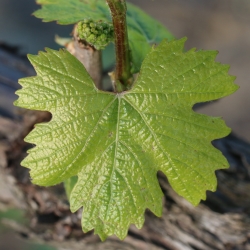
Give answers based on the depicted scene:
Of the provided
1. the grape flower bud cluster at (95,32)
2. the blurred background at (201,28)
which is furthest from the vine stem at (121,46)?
the blurred background at (201,28)

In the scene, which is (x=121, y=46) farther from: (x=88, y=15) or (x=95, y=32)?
(x=88, y=15)

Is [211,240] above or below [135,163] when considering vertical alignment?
below

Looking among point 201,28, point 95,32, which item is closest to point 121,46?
point 95,32

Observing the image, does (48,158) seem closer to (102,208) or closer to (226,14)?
(102,208)

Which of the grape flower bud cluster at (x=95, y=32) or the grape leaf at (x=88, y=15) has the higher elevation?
the grape flower bud cluster at (x=95, y=32)

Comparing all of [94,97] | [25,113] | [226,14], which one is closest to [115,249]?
[25,113]

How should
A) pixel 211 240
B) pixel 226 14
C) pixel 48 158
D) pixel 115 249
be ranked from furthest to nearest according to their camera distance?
pixel 226 14, pixel 115 249, pixel 211 240, pixel 48 158

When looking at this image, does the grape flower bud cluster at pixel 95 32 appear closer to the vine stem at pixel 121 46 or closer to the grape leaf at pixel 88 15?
the vine stem at pixel 121 46
